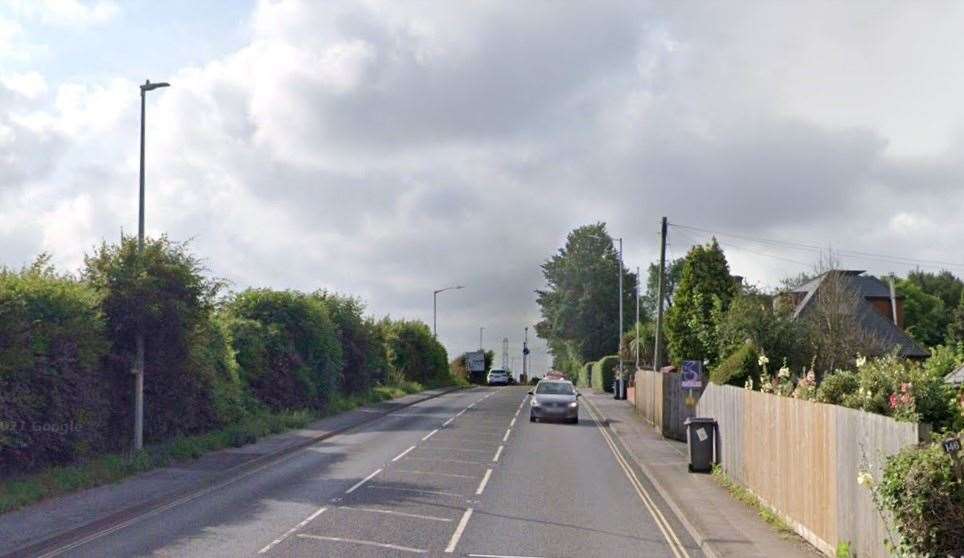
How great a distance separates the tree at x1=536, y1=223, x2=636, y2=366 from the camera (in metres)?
101

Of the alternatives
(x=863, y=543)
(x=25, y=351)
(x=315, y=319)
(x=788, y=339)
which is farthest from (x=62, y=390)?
(x=788, y=339)

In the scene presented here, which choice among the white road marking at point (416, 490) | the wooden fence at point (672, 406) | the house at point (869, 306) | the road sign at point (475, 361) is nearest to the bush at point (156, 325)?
the white road marking at point (416, 490)

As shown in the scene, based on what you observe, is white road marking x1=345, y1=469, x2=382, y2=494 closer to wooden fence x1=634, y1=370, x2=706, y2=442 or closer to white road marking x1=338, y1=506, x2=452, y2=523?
white road marking x1=338, y1=506, x2=452, y2=523

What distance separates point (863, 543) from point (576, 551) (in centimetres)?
364

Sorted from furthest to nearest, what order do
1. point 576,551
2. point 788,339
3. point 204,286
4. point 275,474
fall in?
point 788,339
point 204,286
point 275,474
point 576,551

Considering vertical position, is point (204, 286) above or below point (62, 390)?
above

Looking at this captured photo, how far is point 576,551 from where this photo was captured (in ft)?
44.6

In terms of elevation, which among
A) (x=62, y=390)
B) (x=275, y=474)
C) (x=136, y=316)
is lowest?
(x=275, y=474)

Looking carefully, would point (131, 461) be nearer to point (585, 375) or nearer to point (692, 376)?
point (692, 376)

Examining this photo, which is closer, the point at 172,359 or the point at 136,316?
the point at 136,316

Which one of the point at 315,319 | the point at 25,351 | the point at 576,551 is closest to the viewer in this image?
the point at 576,551

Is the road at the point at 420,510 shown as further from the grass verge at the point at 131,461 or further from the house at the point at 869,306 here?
the house at the point at 869,306

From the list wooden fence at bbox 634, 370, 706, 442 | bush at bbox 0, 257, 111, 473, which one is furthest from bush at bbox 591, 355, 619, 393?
bush at bbox 0, 257, 111, 473

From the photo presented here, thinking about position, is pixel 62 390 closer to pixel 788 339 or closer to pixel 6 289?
pixel 6 289
